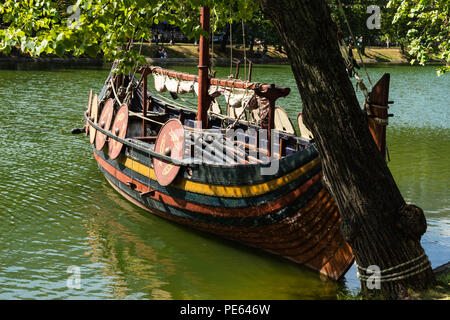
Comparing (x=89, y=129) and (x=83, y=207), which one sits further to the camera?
(x=89, y=129)

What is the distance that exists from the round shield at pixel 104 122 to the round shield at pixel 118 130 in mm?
506

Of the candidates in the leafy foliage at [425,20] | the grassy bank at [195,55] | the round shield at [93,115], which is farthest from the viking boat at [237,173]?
the grassy bank at [195,55]

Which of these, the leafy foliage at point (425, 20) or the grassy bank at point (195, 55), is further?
the grassy bank at point (195, 55)

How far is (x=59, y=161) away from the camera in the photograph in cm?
1694

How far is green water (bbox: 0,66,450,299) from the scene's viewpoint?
9055 mm

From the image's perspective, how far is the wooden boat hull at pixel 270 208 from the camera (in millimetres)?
8797

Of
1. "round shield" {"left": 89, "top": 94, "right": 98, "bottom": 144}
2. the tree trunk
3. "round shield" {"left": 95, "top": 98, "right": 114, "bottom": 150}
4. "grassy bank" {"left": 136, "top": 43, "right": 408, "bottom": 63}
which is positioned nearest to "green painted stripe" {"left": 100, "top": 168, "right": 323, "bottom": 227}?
"round shield" {"left": 95, "top": 98, "right": 114, "bottom": 150}

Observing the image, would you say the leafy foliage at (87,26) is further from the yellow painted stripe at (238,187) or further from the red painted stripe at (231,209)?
the red painted stripe at (231,209)

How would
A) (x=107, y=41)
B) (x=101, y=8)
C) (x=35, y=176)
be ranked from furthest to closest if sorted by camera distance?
(x=35, y=176) → (x=107, y=41) → (x=101, y=8)

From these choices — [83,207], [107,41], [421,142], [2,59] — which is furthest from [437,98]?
[2,59]

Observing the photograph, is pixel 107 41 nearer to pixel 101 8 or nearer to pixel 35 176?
pixel 101 8

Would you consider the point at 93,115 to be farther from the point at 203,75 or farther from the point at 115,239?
the point at 115,239

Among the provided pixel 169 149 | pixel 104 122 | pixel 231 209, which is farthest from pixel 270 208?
pixel 104 122

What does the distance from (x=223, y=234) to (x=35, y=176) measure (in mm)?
6468
